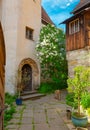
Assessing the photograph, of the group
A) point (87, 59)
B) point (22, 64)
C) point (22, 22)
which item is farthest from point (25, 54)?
point (87, 59)

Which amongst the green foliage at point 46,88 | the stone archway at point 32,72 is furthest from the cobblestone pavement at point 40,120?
the stone archway at point 32,72

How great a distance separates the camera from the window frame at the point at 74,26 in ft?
49.8

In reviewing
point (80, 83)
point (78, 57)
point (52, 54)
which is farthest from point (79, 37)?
point (80, 83)

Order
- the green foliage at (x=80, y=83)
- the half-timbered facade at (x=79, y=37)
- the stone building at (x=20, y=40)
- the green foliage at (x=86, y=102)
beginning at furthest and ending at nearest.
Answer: the stone building at (x=20, y=40) < the half-timbered facade at (x=79, y=37) < the green foliage at (x=86, y=102) < the green foliage at (x=80, y=83)

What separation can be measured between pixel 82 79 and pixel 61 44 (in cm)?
961

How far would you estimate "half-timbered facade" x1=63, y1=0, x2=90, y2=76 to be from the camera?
14.1 metres

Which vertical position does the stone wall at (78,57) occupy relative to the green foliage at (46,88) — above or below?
above

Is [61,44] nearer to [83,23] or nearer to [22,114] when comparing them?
[83,23]

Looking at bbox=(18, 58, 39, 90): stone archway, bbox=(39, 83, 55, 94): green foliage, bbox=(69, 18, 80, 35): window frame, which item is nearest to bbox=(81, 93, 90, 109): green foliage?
bbox=(69, 18, 80, 35): window frame

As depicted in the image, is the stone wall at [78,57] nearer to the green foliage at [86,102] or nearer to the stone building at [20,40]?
the stone building at [20,40]

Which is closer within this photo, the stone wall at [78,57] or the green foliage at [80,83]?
the green foliage at [80,83]

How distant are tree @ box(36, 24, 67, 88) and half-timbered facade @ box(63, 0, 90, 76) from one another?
5.21 feet

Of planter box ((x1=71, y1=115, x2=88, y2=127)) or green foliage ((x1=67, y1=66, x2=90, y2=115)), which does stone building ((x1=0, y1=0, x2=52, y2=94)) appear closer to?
green foliage ((x1=67, y1=66, x2=90, y2=115))

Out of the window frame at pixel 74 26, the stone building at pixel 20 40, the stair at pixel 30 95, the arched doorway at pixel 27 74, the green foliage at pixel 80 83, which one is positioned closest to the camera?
the green foliage at pixel 80 83
